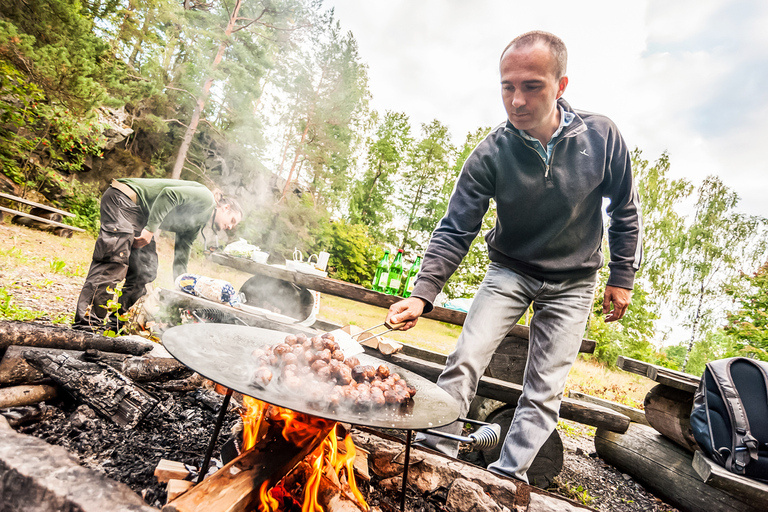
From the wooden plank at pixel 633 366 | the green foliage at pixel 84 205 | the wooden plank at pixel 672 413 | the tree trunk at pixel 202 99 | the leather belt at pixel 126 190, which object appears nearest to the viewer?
the wooden plank at pixel 672 413

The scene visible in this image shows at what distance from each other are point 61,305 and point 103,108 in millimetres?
11473

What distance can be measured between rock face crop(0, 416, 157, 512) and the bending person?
2967 mm

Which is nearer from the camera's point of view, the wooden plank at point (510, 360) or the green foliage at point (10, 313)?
the green foliage at point (10, 313)

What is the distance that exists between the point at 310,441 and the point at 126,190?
158 inches

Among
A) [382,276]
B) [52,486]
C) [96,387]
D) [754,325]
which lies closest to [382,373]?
[52,486]

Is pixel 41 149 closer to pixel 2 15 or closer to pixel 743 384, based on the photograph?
pixel 2 15

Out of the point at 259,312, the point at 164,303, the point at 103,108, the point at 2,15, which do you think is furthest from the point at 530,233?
the point at 103,108

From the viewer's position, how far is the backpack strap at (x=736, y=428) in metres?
2.07

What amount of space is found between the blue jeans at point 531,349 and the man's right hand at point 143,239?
395cm

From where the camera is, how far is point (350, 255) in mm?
13148

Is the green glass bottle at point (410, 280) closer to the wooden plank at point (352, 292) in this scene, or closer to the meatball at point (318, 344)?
the wooden plank at point (352, 292)

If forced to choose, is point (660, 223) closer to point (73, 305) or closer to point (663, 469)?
point (663, 469)

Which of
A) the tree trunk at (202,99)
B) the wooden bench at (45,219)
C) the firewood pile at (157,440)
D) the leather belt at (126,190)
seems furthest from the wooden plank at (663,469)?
the tree trunk at (202,99)

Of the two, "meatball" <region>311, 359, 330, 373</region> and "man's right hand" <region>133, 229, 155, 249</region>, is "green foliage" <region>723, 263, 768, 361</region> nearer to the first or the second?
"meatball" <region>311, 359, 330, 373</region>
